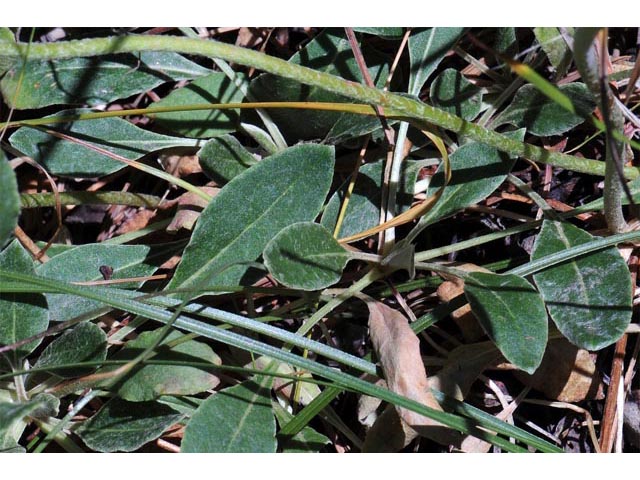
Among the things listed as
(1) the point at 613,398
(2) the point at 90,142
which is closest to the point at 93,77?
(2) the point at 90,142

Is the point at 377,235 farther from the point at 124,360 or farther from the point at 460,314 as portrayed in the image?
the point at 124,360

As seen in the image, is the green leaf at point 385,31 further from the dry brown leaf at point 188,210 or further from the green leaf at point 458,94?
the dry brown leaf at point 188,210

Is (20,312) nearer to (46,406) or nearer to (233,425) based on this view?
(46,406)

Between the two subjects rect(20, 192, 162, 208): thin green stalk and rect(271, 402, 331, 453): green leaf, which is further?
rect(20, 192, 162, 208): thin green stalk

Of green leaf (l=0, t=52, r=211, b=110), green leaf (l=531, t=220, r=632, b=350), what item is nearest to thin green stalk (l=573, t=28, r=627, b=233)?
green leaf (l=531, t=220, r=632, b=350)

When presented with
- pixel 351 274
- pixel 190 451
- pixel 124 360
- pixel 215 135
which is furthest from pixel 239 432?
pixel 215 135

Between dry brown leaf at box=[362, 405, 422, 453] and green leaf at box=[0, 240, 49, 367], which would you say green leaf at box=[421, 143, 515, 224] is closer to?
dry brown leaf at box=[362, 405, 422, 453]
